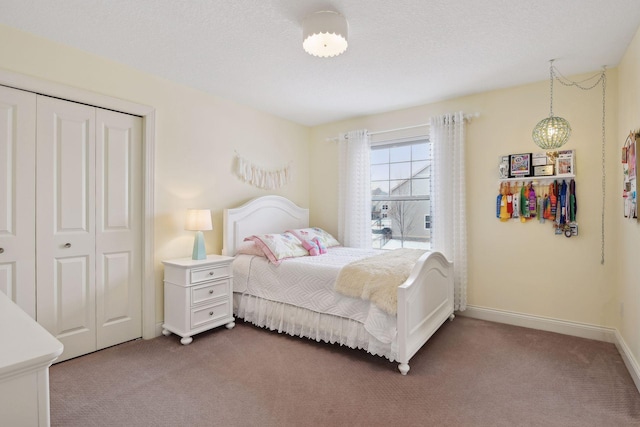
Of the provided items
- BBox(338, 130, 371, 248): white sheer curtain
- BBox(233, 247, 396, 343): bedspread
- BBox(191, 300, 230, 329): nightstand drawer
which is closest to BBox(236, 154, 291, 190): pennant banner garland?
BBox(338, 130, 371, 248): white sheer curtain

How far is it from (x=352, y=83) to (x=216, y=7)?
1511 millimetres

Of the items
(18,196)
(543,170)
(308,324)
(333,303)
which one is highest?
(543,170)

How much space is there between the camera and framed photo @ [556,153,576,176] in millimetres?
2996

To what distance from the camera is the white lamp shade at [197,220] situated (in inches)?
121

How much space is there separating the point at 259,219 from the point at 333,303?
1.58 meters

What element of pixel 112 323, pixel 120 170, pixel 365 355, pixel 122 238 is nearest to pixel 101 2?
pixel 120 170

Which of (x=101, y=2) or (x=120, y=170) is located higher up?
(x=101, y=2)

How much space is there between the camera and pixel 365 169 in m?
4.28

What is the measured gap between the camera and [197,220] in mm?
3076

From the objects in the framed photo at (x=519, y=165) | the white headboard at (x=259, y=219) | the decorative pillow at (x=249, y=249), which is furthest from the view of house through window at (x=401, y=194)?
the decorative pillow at (x=249, y=249)

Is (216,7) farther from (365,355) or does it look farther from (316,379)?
(365,355)

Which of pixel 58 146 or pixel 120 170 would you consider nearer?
pixel 58 146

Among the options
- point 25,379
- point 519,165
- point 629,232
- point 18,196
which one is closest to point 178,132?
point 18,196

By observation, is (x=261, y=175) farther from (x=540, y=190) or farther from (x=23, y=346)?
(x=23, y=346)
